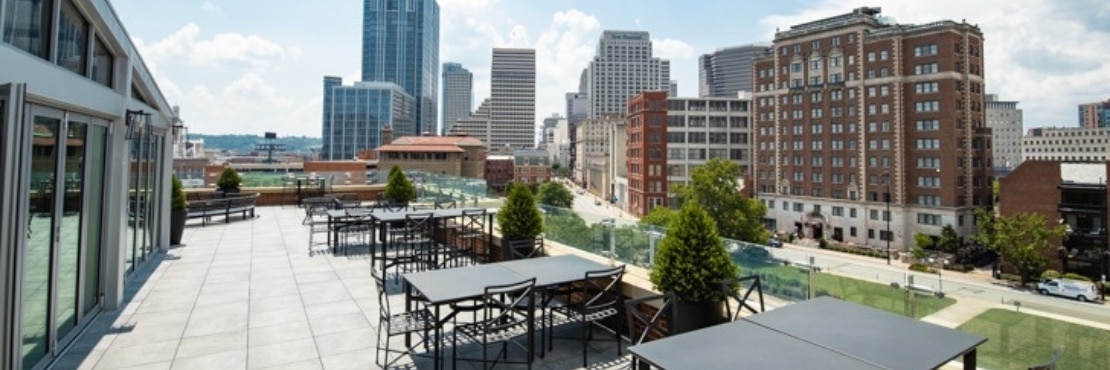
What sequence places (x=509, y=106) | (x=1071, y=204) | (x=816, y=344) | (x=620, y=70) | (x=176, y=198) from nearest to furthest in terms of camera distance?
(x=816, y=344) → (x=176, y=198) → (x=1071, y=204) → (x=620, y=70) → (x=509, y=106)

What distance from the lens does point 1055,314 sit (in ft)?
11.0

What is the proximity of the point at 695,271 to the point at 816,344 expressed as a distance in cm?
180

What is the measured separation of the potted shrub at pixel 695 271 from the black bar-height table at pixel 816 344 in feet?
3.71

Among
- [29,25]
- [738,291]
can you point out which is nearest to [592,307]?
[738,291]

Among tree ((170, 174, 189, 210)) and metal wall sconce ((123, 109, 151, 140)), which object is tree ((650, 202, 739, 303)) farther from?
tree ((170, 174, 189, 210))

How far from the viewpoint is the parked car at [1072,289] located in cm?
3089

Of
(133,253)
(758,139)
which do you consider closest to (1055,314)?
(133,253)

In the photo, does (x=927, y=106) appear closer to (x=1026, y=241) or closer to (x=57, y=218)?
(x=1026, y=241)

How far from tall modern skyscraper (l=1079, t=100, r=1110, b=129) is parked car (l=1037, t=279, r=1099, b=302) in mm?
216541

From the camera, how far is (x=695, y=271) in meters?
4.89

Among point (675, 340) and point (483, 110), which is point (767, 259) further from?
point (483, 110)

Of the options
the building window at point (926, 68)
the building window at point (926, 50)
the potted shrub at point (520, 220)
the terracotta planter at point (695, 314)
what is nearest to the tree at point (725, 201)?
the building window at point (926, 68)

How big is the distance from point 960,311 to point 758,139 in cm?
6444

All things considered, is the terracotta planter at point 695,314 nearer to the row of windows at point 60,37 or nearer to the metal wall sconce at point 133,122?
the row of windows at point 60,37
